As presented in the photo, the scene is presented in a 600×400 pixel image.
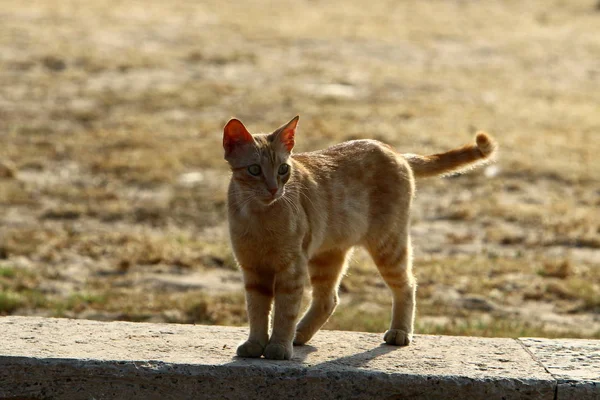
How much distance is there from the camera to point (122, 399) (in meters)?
4.41

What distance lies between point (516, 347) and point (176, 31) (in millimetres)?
15043

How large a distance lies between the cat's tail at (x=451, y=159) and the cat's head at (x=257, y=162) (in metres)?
1.14

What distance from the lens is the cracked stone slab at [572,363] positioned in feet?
14.6

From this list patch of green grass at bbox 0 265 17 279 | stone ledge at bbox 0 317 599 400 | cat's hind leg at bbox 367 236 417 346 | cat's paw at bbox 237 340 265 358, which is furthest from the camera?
patch of green grass at bbox 0 265 17 279

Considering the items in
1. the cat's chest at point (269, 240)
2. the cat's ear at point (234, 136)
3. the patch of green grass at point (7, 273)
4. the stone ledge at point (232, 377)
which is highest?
the cat's ear at point (234, 136)

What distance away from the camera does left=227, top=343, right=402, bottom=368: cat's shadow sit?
4.55 metres

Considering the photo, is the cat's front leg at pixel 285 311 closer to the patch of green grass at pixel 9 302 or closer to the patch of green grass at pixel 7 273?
the patch of green grass at pixel 9 302

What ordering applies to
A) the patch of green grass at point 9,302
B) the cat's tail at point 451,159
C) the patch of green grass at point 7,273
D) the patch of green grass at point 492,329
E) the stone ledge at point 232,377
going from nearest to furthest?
the stone ledge at point 232,377 < the cat's tail at point 451,159 < the patch of green grass at point 492,329 < the patch of green grass at point 9,302 < the patch of green grass at point 7,273

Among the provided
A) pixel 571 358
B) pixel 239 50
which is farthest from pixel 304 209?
pixel 239 50

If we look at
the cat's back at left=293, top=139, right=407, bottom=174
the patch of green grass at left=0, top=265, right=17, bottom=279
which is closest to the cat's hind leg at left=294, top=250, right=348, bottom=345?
the cat's back at left=293, top=139, right=407, bottom=174

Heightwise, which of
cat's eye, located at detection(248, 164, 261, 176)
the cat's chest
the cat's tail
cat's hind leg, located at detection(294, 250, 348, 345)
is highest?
the cat's tail

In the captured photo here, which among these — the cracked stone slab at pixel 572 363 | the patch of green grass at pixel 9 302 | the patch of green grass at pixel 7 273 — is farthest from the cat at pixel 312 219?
the patch of green grass at pixel 7 273

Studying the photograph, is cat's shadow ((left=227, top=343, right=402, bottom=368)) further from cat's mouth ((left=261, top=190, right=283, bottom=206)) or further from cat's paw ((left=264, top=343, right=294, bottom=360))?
cat's mouth ((left=261, top=190, right=283, bottom=206))

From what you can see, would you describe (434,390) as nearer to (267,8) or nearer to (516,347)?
(516,347)
